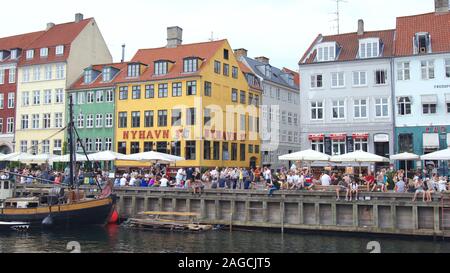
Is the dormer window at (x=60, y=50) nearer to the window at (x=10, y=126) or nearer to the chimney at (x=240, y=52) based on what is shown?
the window at (x=10, y=126)

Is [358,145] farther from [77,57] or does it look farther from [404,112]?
[77,57]

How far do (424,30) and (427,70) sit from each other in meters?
3.94

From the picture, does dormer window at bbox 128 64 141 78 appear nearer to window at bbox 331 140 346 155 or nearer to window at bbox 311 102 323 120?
window at bbox 311 102 323 120

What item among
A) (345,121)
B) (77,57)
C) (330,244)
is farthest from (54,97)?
(330,244)

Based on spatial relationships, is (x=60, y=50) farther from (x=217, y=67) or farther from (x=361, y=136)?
(x=361, y=136)

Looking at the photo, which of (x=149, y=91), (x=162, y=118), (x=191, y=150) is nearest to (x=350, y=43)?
(x=191, y=150)

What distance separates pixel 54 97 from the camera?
6006 cm

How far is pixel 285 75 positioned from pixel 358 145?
1009 inches

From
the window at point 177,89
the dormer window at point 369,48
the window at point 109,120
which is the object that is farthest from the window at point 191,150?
the dormer window at point 369,48

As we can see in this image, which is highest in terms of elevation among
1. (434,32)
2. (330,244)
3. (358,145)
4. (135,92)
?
(434,32)

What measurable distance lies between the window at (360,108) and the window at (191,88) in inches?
592

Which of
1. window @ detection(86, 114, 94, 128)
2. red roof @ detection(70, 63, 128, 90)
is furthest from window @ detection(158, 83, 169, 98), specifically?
window @ detection(86, 114, 94, 128)

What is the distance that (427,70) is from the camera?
140 ft
